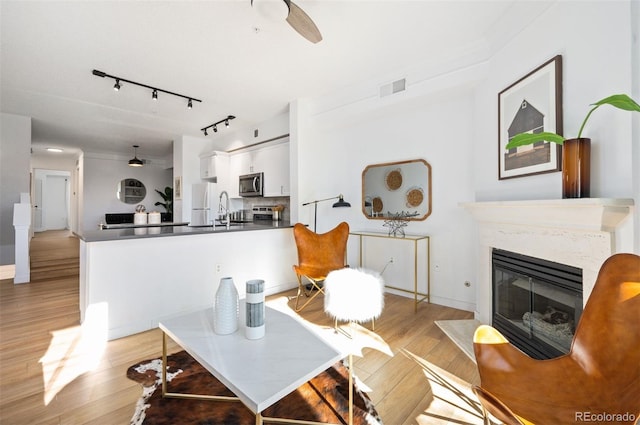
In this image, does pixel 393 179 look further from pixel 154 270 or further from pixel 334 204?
pixel 154 270

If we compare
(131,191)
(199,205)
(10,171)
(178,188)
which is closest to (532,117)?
(199,205)

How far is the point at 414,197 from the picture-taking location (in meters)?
3.51

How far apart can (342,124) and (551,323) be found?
3.24 m

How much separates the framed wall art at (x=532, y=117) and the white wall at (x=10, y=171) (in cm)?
704

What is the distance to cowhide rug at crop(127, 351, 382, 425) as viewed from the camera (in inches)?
59.0

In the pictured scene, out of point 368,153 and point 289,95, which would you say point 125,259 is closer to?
point 289,95

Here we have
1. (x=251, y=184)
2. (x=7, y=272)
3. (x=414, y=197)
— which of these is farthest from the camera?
(x=251, y=184)

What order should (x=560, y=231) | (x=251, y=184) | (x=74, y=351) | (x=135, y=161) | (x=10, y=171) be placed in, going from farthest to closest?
(x=135, y=161), (x=251, y=184), (x=10, y=171), (x=74, y=351), (x=560, y=231)

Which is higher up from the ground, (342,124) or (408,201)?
(342,124)

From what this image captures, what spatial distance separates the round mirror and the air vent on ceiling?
8224 millimetres

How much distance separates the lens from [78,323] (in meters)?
2.76

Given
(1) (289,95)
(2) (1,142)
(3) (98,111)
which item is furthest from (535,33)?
(2) (1,142)

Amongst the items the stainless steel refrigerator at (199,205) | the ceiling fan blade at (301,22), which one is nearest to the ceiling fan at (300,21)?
the ceiling fan blade at (301,22)

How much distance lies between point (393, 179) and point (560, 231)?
2079mm
